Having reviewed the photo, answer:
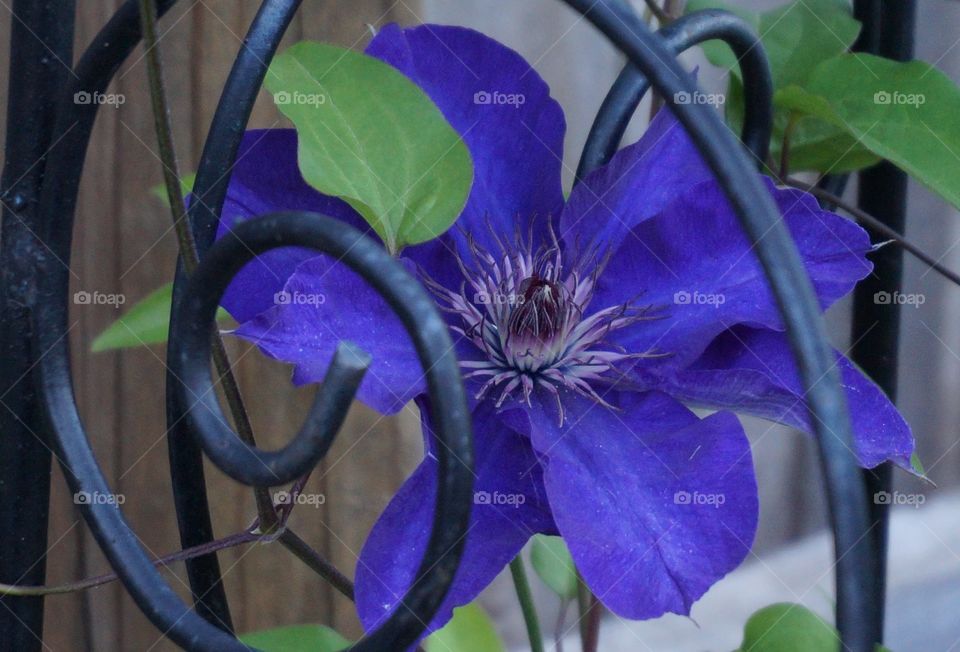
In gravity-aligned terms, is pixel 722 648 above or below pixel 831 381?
below

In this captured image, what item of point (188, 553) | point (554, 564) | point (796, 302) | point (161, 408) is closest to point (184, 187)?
point (188, 553)

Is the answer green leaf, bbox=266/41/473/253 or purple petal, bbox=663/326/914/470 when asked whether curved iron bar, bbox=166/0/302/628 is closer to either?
green leaf, bbox=266/41/473/253

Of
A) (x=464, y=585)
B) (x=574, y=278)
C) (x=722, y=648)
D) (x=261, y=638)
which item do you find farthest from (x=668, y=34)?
(x=722, y=648)

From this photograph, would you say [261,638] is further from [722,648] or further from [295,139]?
[722,648]

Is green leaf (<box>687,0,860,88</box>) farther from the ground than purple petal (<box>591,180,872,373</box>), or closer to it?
farther from the ground

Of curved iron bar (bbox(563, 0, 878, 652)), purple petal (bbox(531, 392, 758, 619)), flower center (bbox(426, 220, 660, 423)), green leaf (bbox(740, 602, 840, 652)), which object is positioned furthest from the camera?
green leaf (bbox(740, 602, 840, 652))

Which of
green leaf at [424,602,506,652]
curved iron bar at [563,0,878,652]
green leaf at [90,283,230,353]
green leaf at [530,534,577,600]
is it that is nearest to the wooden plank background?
green leaf at [530,534,577,600]
